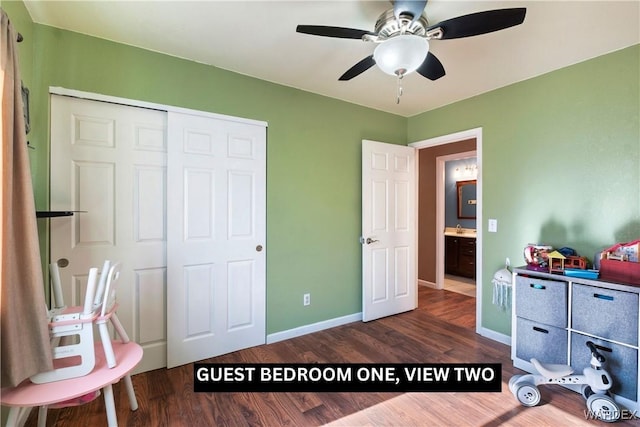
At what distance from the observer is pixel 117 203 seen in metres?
2.09

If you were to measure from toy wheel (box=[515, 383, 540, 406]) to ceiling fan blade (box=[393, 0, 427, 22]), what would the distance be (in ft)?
7.40

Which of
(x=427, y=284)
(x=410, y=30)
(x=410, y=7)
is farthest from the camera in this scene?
(x=427, y=284)

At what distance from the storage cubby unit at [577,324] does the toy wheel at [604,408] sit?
19 cm

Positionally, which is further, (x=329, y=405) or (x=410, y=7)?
(x=329, y=405)

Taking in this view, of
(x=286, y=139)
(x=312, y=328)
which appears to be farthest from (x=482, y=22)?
(x=312, y=328)

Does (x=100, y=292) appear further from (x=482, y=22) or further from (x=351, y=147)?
(x=351, y=147)

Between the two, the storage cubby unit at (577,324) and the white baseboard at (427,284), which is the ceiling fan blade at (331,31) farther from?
the white baseboard at (427,284)

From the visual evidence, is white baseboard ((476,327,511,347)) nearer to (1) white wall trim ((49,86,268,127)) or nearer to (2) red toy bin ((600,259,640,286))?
(2) red toy bin ((600,259,640,286))

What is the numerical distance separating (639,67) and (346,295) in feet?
9.56

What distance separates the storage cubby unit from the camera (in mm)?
1762

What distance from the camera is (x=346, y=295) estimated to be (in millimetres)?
3182

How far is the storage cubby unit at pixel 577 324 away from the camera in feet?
5.78

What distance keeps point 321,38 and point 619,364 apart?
9.12ft

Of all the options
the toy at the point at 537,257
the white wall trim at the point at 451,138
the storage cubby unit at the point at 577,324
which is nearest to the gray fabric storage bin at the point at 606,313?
the storage cubby unit at the point at 577,324
